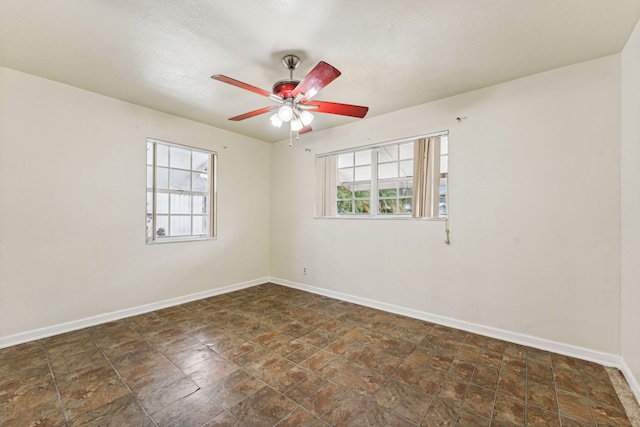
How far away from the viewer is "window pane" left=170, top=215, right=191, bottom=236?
4.31m

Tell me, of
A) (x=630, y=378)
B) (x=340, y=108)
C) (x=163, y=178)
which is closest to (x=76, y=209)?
(x=163, y=178)

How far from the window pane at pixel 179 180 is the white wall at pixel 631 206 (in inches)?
204

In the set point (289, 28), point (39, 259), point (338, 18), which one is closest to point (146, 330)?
point (39, 259)

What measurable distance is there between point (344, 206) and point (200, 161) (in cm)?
261

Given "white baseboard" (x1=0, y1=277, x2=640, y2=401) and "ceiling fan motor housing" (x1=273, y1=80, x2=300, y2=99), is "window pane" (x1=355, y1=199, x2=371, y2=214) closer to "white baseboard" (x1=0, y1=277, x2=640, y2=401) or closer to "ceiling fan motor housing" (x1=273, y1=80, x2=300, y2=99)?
"white baseboard" (x1=0, y1=277, x2=640, y2=401)

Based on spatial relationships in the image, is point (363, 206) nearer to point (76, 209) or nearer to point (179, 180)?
point (179, 180)

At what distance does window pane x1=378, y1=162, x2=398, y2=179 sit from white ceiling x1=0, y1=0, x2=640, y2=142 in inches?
41.2

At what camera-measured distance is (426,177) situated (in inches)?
137

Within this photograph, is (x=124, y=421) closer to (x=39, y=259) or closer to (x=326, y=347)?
(x=326, y=347)

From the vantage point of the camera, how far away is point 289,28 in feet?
6.85

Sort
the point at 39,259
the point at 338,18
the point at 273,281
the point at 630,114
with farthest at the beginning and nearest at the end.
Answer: the point at 273,281, the point at 39,259, the point at 630,114, the point at 338,18

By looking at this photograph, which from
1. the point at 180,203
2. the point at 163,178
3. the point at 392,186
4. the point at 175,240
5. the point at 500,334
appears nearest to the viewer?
the point at 500,334

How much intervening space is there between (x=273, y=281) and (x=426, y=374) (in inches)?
140

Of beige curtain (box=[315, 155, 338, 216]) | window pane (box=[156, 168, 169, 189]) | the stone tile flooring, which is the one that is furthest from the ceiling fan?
window pane (box=[156, 168, 169, 189])
